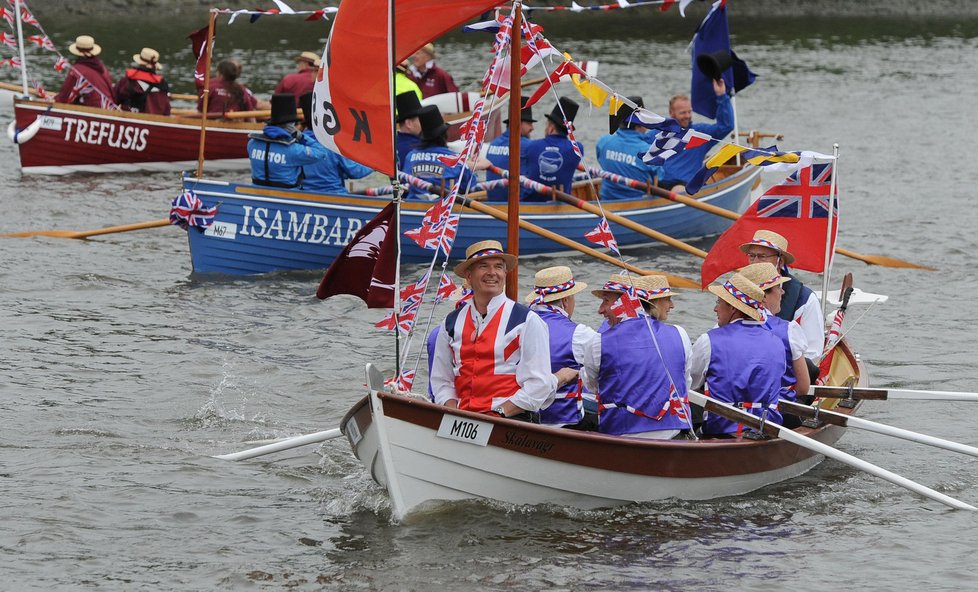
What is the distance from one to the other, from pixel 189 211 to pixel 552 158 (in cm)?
416

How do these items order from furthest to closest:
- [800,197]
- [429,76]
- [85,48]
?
[429,76], [85,48], [800,197]

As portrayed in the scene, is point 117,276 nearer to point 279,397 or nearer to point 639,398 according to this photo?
point 279,397

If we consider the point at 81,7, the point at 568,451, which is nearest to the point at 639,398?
the point at 568,451

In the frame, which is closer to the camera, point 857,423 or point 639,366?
point 639,366

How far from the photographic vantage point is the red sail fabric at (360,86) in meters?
8.12

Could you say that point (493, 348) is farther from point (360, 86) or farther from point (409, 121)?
point (409, 121)

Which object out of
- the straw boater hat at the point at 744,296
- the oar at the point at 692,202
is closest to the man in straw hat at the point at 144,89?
the oar at the point at 692,202

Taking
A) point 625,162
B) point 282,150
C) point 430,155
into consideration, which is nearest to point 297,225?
point 282,150

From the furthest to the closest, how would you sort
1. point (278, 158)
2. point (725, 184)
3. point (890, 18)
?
point (890, 18) < point (725, 184) < point (278, 158)

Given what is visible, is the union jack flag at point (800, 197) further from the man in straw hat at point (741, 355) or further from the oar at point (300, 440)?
the oar at point (300, 440)

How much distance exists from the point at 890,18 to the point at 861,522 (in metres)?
45.1

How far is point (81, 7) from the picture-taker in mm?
46094

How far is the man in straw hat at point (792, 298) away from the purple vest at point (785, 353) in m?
0.54

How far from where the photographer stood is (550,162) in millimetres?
15875
